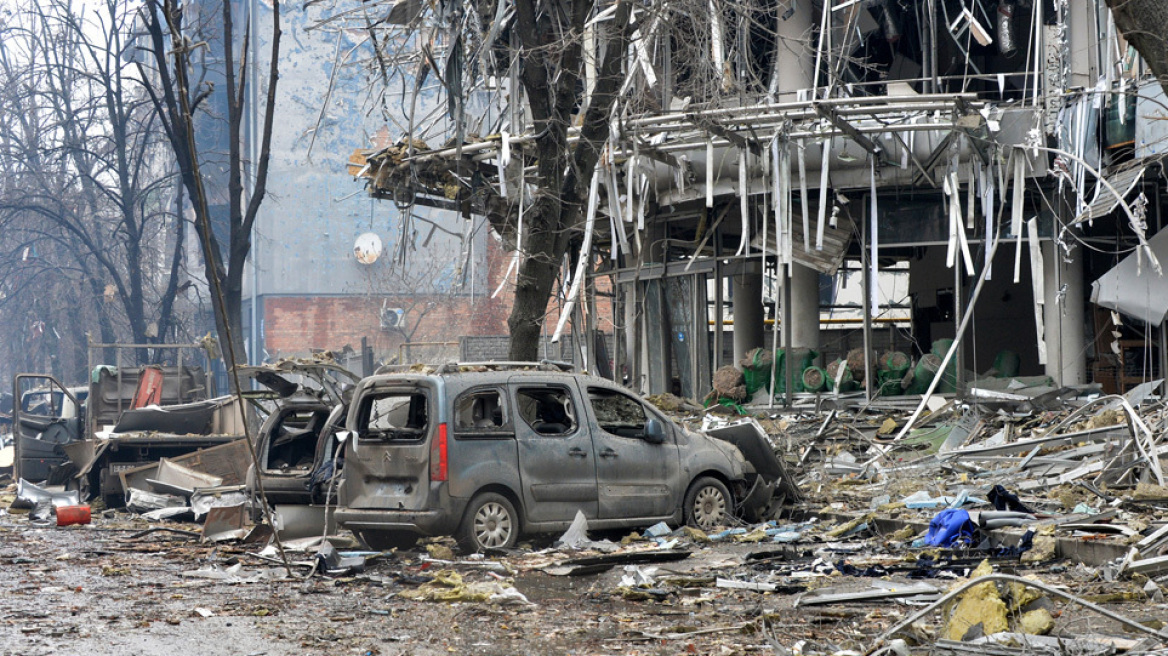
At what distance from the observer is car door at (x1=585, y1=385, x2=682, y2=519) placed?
38.8 ft

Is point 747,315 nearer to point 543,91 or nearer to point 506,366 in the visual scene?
point 543,91

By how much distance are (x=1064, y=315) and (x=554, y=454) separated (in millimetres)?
10518

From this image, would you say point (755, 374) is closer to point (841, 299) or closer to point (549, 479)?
point (549, 479)

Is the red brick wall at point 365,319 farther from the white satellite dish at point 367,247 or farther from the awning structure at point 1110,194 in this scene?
the awning structure at point 1110,194

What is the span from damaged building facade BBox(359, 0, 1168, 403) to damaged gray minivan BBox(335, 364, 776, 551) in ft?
8.34

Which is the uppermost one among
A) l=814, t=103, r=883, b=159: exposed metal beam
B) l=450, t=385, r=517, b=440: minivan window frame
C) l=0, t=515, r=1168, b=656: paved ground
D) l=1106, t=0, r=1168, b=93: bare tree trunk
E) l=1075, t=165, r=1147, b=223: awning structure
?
l=814, t=103, r=883, b=159: exposed metal beam

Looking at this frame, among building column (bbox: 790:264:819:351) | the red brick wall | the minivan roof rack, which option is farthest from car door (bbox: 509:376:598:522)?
the red brick wall

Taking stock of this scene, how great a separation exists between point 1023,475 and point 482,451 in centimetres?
616

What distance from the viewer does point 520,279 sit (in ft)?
47.2

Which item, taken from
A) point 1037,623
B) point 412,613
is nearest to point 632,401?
point 412,613

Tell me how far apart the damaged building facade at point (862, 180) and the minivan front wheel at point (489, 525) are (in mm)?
3630

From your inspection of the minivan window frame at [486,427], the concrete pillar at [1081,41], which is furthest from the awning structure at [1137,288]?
the minivan window frame at [486,427]

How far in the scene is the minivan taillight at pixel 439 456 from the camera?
10707mm

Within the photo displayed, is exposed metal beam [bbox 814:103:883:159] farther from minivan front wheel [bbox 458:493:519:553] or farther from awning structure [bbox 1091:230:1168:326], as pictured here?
minivan front wheel [bbox 458:493:519:553]
